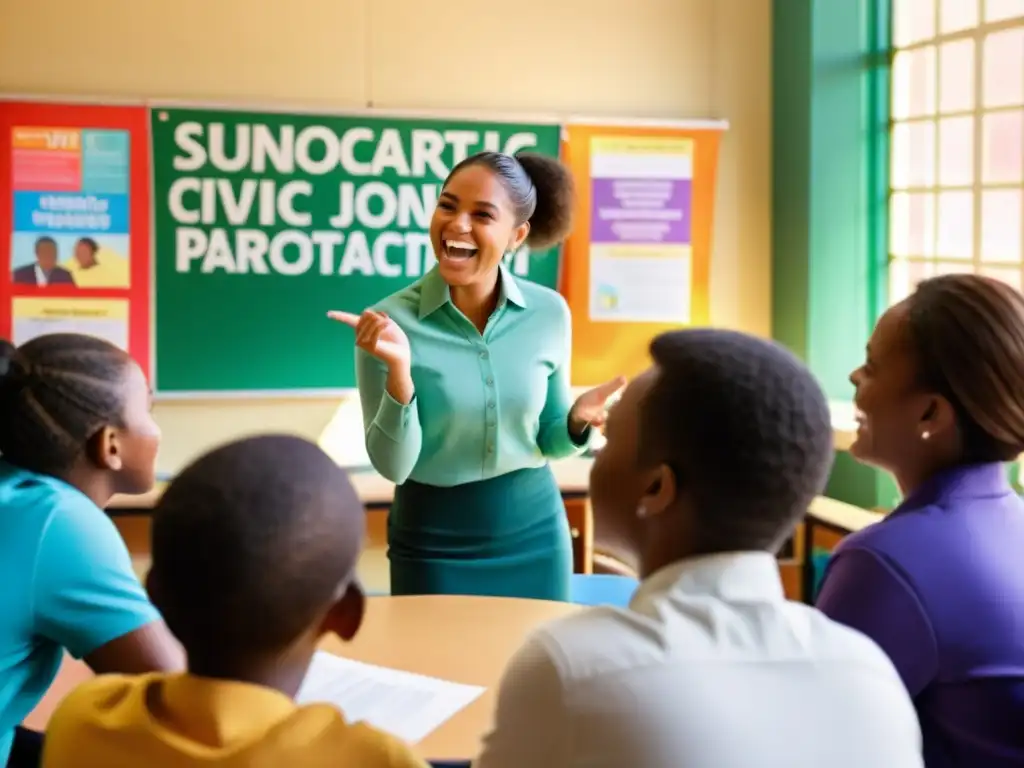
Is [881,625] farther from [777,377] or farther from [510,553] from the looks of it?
[510,553]

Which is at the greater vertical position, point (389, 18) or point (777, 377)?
point (389, 18)

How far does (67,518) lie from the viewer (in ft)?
5.24

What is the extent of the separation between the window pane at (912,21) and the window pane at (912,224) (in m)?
0.56

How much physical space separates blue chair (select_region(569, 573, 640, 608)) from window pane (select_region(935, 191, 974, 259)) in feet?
6.26

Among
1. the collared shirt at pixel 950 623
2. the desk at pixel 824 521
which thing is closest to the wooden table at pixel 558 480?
the desk at pixel 824 521

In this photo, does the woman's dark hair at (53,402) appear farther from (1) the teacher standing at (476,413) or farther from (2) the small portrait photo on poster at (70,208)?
(2) the small portrait photo on poster at (70,208)

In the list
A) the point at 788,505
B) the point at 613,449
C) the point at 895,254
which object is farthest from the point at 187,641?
the point at 895,254

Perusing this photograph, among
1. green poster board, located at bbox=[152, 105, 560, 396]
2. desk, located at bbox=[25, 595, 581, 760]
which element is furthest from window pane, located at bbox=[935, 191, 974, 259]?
desk, located at bbox=[25, 595, 581, 760]

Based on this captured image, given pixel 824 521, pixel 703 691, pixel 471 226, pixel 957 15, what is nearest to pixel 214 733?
pixel 703 691

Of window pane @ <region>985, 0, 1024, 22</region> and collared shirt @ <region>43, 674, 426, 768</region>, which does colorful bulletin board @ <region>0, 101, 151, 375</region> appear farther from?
collared shirt @ <region>43, 674, 426, 768</region>

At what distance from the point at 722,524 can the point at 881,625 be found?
37 cm

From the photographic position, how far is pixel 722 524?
121cm

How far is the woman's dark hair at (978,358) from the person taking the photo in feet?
5.19

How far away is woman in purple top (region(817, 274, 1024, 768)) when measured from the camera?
1.45m
